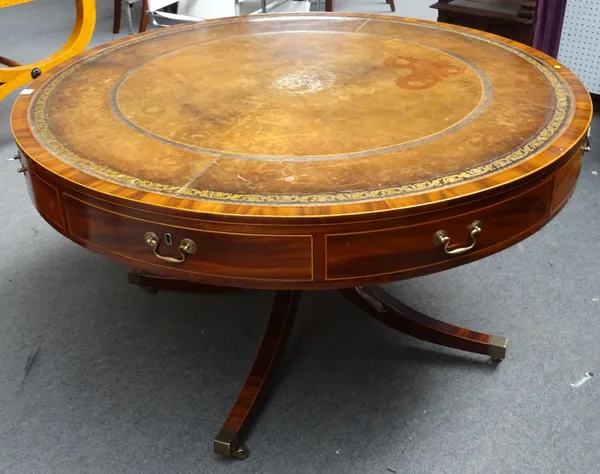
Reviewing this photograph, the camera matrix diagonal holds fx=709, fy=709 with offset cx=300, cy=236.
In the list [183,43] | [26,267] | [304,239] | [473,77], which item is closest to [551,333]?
[473,77]

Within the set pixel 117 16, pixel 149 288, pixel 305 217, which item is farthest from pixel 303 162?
pixel 117 16

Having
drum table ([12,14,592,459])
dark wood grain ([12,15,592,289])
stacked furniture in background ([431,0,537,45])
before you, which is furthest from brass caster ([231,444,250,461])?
stacked furniture in background ([431,0,537,45])

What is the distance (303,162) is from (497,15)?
221 cm

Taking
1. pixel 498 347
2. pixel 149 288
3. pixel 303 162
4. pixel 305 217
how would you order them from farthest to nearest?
pixel 149 288 < pixel 498 347 < pixel 303 162 < pixel 305 217

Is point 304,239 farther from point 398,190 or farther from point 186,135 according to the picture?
point 186,135

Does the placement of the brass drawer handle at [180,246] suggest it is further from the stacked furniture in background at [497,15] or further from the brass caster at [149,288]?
the stacked furniture in background at [497,15]

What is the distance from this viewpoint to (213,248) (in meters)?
1.08

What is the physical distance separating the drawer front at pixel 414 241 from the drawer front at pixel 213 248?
53 millimetres

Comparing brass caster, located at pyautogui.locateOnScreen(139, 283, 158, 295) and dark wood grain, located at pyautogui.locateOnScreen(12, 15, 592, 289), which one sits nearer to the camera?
dark wood grain, located at pyautogui.locateOnScreen(12, 15, 592, 289)

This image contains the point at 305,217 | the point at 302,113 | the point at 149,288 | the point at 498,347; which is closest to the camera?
the point at 305,217

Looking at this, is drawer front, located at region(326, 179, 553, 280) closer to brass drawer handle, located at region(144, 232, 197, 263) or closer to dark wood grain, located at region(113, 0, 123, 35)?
brass drawer handle, located at region(144, 232, 197, 263)

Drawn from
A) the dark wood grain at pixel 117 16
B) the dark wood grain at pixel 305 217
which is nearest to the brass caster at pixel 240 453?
the dark wood grain at pixel 305 217

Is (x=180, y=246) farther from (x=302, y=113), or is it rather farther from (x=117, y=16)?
(x=117, y=16)

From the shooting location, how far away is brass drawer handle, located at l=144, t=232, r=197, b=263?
1089mm
